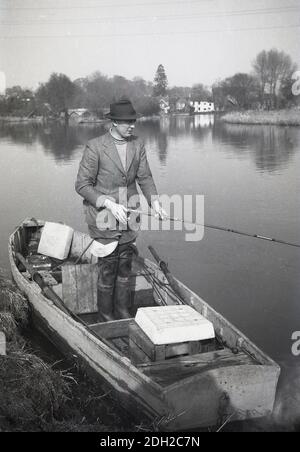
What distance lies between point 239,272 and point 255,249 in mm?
1300

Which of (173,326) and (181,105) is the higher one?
(181,105)

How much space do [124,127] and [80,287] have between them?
7.16 ft

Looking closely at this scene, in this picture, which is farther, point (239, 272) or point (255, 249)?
point (255, 249)

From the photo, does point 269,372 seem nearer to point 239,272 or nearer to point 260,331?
point 260,331

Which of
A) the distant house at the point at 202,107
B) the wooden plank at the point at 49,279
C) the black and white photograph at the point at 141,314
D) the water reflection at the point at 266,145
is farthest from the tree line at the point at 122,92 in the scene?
the wooden plank at the point at 49,279

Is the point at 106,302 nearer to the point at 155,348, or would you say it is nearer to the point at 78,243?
the point at 155,348

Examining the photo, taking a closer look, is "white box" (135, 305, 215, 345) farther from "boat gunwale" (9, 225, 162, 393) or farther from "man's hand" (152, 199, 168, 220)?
"man's hand" (152, 199, 168, 220)

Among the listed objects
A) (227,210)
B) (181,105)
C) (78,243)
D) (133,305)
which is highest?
(181,105)

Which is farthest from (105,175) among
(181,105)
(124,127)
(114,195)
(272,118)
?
(181,105)

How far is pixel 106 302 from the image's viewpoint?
6.17m

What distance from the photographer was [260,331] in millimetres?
7129

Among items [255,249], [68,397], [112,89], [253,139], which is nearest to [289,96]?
[253,139]

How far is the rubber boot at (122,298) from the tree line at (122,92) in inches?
1386
